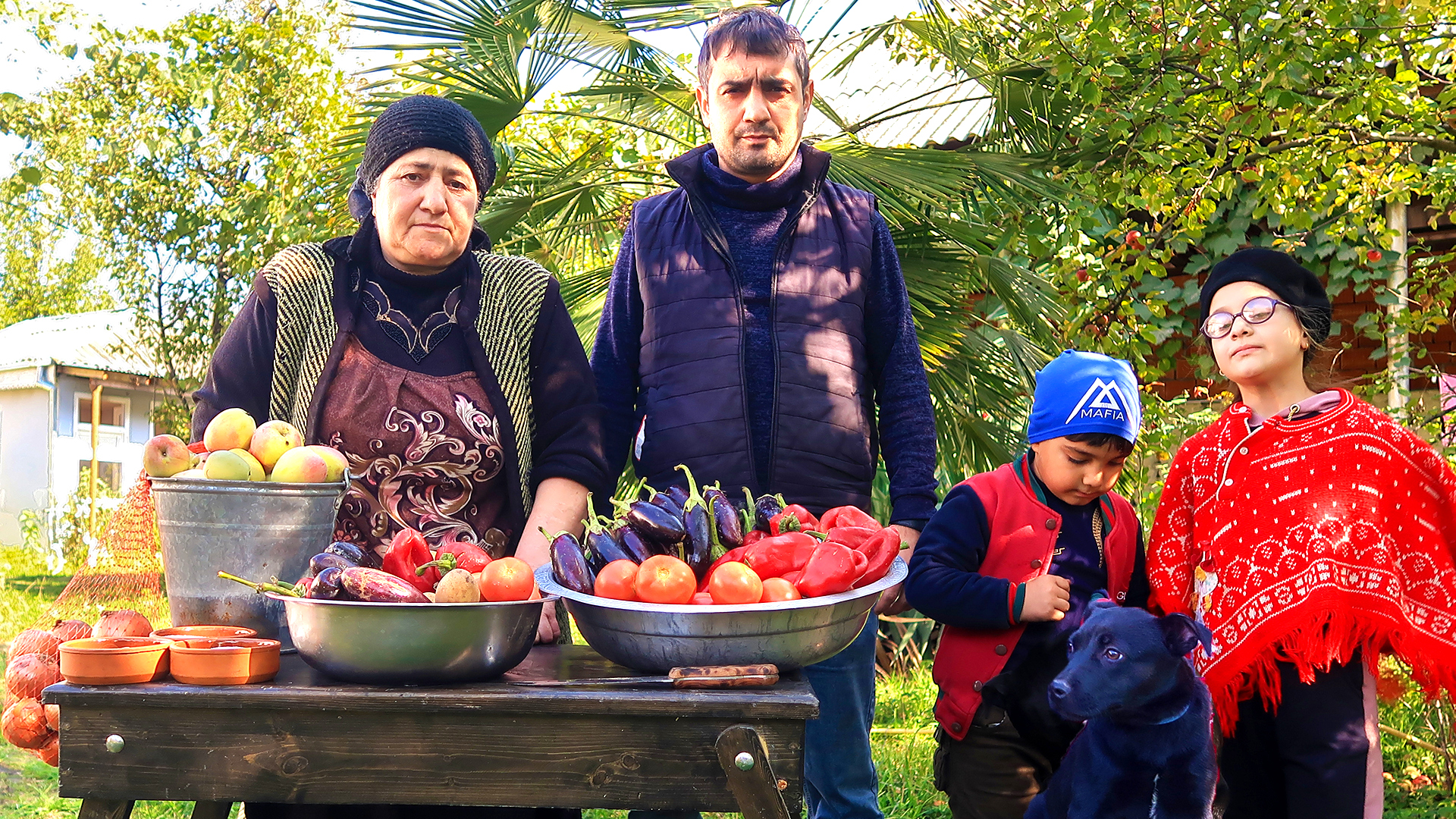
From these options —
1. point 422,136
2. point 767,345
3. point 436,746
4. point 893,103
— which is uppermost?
point 893,103

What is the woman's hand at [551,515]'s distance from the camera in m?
2.03

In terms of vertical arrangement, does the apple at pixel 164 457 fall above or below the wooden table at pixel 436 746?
above

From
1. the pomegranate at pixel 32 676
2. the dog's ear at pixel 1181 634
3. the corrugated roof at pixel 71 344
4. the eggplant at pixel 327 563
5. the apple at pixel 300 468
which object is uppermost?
the corrugated roof at pixel 71 344

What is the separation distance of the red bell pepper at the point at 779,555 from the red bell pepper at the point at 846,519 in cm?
13

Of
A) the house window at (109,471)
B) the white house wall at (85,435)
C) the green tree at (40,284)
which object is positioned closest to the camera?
the white house wall at (85,435)

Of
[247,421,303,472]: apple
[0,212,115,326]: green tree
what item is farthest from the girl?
[0,212,115,326]: green tree

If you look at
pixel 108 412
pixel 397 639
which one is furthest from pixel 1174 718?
pixel 108 412

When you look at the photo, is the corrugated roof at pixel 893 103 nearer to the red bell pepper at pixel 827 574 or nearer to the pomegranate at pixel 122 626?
the red bell pepper at pixel 827 574

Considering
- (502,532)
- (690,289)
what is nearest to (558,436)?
(502,532)

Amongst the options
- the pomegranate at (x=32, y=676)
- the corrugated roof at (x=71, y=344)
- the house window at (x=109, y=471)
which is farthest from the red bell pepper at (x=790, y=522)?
the house window at (x=109, y=471)

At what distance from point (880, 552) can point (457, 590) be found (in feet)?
1.98

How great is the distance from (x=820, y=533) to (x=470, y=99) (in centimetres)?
292

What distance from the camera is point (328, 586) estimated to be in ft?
4.89

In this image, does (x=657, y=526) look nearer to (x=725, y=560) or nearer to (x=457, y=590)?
(x=725, y=560)
